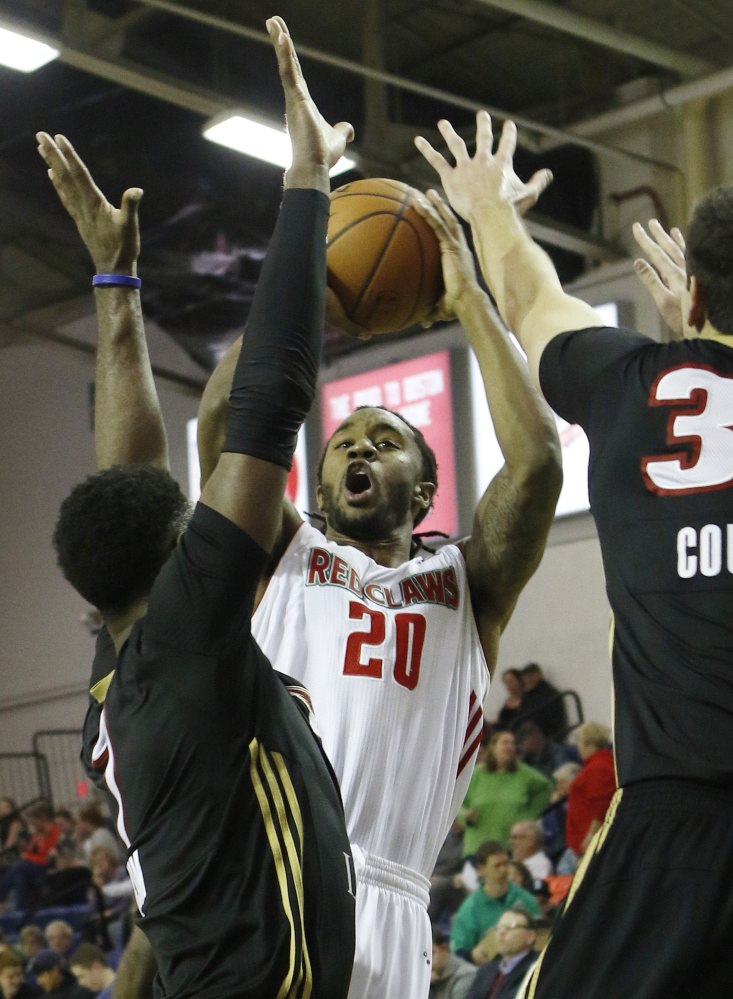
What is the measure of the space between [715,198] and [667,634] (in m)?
0.80

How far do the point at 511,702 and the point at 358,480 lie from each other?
823 centimetres

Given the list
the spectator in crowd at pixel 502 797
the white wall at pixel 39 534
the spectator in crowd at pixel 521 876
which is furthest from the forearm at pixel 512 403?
the white wall at pixel 39 534

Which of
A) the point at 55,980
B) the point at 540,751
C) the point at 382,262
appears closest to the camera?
the point at 382,262

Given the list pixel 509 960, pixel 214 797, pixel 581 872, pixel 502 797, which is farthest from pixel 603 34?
pixel 214 797

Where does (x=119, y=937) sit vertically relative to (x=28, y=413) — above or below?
below

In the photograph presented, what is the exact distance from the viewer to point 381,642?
3.63 metres

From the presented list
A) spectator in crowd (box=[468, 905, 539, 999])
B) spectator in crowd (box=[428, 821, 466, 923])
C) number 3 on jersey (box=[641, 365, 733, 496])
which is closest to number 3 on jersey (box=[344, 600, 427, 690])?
number 3 on jersey (box=[641, 365, 733, 496])

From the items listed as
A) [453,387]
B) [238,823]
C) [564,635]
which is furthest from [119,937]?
[238,823]

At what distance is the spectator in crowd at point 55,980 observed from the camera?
32.4ft

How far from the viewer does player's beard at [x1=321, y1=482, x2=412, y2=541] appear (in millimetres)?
4051

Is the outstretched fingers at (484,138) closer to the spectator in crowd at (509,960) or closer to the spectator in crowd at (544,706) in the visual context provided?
the spectator in crowd at (509,960)

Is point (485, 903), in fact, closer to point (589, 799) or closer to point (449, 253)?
point (589, 799)

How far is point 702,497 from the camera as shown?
2.26 meters

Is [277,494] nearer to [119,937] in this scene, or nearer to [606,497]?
[606,497]
